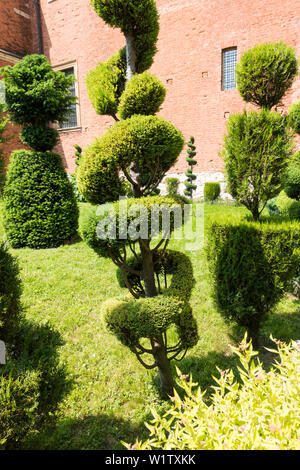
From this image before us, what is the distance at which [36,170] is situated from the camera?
723cm

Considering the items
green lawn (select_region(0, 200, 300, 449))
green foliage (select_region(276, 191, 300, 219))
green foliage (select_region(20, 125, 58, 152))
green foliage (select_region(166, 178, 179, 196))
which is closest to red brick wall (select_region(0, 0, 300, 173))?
green foliage (select_region(166, 178, 179, 196))

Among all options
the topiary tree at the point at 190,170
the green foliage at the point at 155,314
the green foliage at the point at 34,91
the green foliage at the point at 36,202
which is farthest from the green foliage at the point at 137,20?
the topiary tree at the point at 190,170

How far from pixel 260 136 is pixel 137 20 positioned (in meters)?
2.25

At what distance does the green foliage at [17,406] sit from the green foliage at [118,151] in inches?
65.6

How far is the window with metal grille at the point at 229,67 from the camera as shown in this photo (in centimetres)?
1227

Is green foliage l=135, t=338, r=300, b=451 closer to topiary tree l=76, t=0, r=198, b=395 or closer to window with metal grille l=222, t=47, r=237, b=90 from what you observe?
topiary tree l=76, t=0, r=198, b=395

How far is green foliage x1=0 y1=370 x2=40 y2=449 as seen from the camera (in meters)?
1.92

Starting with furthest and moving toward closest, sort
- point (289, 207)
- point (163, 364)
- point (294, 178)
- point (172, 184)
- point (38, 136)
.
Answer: point (172, 184)
point (38, 136)
point (289, 207)
point (294, 178)
point (163, 364)

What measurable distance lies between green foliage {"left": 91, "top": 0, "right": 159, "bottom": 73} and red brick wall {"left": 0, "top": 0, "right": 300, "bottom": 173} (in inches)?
311

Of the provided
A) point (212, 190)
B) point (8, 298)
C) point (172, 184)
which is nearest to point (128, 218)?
point (8, 298)

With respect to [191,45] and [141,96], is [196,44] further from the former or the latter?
[141,96]

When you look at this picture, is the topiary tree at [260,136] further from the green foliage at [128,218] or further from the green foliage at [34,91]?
the green foliage at [34,91]

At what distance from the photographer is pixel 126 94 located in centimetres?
283
